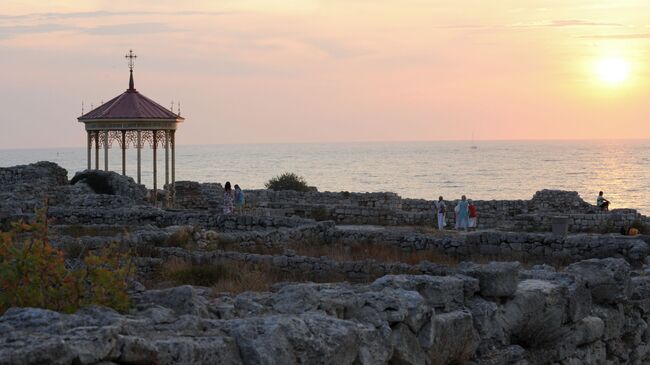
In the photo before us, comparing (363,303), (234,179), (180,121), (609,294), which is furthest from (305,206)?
(234,179)

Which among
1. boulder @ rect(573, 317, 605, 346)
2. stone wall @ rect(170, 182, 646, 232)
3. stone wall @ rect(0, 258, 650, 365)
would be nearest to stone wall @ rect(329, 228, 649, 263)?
stone wall @ rect(0, 258, 650, 365)

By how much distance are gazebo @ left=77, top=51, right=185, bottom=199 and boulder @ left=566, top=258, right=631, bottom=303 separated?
27349 mm

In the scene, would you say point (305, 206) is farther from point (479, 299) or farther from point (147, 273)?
point (479, 299)

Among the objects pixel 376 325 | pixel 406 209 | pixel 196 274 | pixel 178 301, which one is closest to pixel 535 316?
pixel 376 325

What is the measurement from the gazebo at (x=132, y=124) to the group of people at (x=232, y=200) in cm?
454

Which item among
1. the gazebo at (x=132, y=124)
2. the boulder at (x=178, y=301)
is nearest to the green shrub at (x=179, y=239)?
the boulder at (x=178, y=301)

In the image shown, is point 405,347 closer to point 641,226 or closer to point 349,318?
point 349,318

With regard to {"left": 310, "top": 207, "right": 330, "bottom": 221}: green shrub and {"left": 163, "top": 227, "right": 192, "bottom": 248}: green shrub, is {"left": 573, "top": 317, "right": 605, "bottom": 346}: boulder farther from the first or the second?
{"left": 310, "top": 207, "right": 330, "bottom": 221}: green shrub

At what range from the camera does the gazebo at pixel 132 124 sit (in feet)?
119

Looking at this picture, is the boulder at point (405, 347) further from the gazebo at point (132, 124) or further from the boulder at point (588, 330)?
the gazebo at point (132, 124)

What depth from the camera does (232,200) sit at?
31.3m

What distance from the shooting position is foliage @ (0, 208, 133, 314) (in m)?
6.16

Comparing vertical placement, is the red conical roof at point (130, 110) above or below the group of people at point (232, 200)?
above

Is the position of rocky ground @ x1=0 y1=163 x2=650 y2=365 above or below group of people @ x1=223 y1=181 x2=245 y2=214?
above
